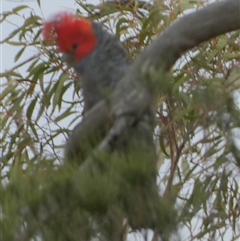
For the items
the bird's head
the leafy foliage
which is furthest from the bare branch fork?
the bird's head

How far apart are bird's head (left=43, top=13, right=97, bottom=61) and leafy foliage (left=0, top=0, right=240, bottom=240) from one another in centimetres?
16

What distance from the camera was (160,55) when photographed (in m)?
1.55

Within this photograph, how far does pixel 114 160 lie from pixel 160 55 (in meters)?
0.44

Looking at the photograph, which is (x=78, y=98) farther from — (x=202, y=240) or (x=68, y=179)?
(x=68, y=179)

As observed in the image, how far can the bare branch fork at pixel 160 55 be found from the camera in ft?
4.85

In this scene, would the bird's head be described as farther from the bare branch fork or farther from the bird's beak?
the bare branch fork

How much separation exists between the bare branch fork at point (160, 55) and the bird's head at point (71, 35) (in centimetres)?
61

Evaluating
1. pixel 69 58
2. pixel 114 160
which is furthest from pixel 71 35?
pixel 114 160

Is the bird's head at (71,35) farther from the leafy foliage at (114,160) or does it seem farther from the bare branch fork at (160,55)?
the bare branch fork at (160,55)

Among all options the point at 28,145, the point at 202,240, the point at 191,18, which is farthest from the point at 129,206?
the point at 28,145

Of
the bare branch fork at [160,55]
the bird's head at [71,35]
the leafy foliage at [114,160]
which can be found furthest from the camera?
the bird's head at [71,35]

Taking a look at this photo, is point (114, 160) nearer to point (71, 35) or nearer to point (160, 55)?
point (160, 55)

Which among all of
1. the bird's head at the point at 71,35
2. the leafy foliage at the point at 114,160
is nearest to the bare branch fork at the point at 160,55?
the leafy foliage at the point at 114,160

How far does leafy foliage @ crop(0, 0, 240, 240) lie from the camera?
111 centimetres
